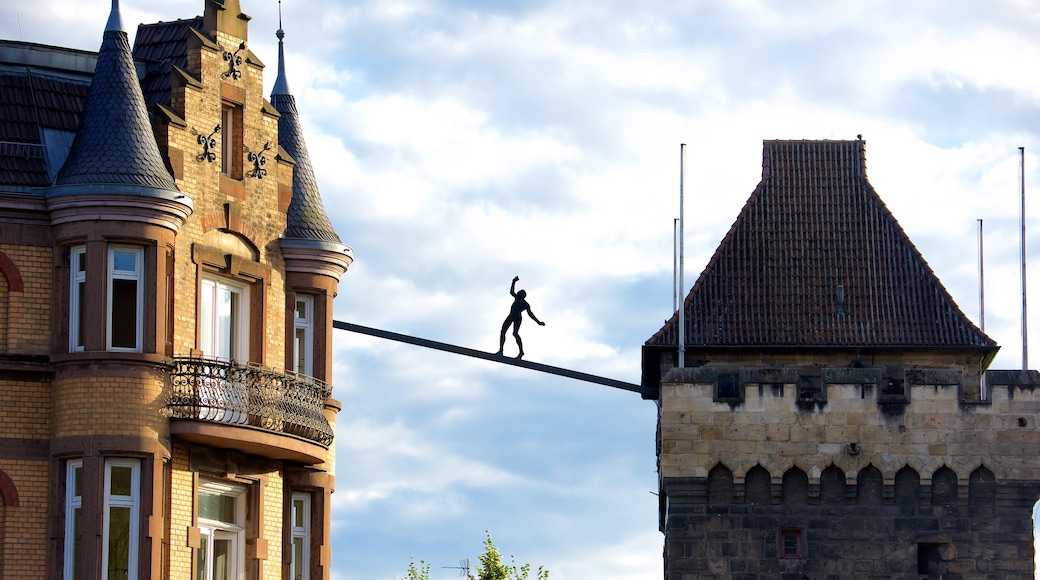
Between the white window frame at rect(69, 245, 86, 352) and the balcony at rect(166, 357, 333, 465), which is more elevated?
the white window frame at rect(69, 245, 86, 352)

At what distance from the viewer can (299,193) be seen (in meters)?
37.6

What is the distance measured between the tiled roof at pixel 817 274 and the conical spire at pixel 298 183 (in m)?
16.2

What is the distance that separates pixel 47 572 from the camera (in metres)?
31.8

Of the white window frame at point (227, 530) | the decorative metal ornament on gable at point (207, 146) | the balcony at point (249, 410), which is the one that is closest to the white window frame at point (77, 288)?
the balcony at point (249, 410)

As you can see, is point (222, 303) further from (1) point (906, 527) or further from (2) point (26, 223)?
(1) point (906, 527)

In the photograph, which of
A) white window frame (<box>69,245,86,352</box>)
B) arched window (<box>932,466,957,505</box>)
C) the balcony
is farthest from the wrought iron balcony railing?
arched window (<box>932,466,957,505</box>)

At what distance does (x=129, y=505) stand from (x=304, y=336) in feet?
18.7

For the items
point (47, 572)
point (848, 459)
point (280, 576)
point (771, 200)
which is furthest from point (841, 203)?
point (47, 572)

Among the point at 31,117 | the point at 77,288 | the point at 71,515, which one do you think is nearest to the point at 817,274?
the point at 31,117

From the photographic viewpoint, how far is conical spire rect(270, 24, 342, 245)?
121ft

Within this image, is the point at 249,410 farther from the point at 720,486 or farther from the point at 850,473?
the point at 850,473

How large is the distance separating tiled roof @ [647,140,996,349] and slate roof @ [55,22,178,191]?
2158 centimetres

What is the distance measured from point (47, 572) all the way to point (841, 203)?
29.7 meters

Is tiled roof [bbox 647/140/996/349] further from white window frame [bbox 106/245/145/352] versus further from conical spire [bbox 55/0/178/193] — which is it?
white window frame [bbox 106/245/145/352]
